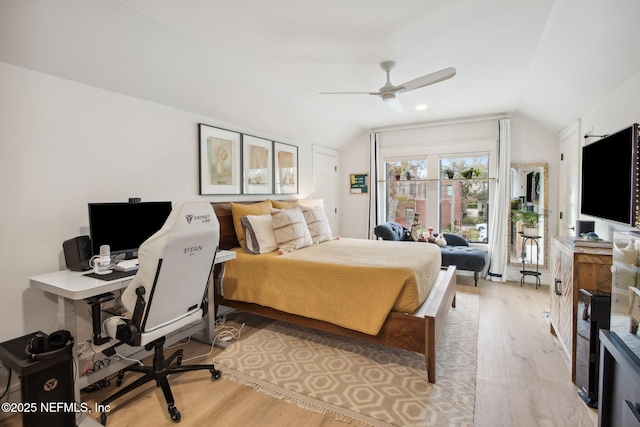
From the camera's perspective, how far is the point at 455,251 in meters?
4.50

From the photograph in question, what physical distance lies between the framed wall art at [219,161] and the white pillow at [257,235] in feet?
1.65

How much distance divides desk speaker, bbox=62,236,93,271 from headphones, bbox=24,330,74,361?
47 cm

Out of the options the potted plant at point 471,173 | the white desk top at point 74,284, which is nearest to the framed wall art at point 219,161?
the white desk top at point 74,284

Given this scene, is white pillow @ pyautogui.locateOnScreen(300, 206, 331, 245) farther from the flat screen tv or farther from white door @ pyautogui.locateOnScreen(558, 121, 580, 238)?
white door @ pyautogui.locateOnScreen(558, 121, 580, 238)

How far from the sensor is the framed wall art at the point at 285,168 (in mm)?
4227

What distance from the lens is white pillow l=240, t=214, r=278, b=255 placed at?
3034 mm

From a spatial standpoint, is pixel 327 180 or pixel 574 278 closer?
pixel 574 278

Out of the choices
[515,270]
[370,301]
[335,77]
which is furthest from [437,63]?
[515,270]

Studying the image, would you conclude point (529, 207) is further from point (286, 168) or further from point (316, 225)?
point (286, 168)

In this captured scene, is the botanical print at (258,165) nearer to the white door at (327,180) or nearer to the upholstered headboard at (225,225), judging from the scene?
the upholstered headboard at (225,225)

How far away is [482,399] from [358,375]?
79cm

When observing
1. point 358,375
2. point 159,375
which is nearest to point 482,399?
point 358,375

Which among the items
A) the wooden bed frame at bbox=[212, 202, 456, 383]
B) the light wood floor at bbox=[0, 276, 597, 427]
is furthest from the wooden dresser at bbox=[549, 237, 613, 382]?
the wooden bed frame at bbox=[212, 202, 456, 383]

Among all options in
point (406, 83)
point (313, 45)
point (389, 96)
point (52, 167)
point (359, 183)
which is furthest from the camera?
point (359, 183)
